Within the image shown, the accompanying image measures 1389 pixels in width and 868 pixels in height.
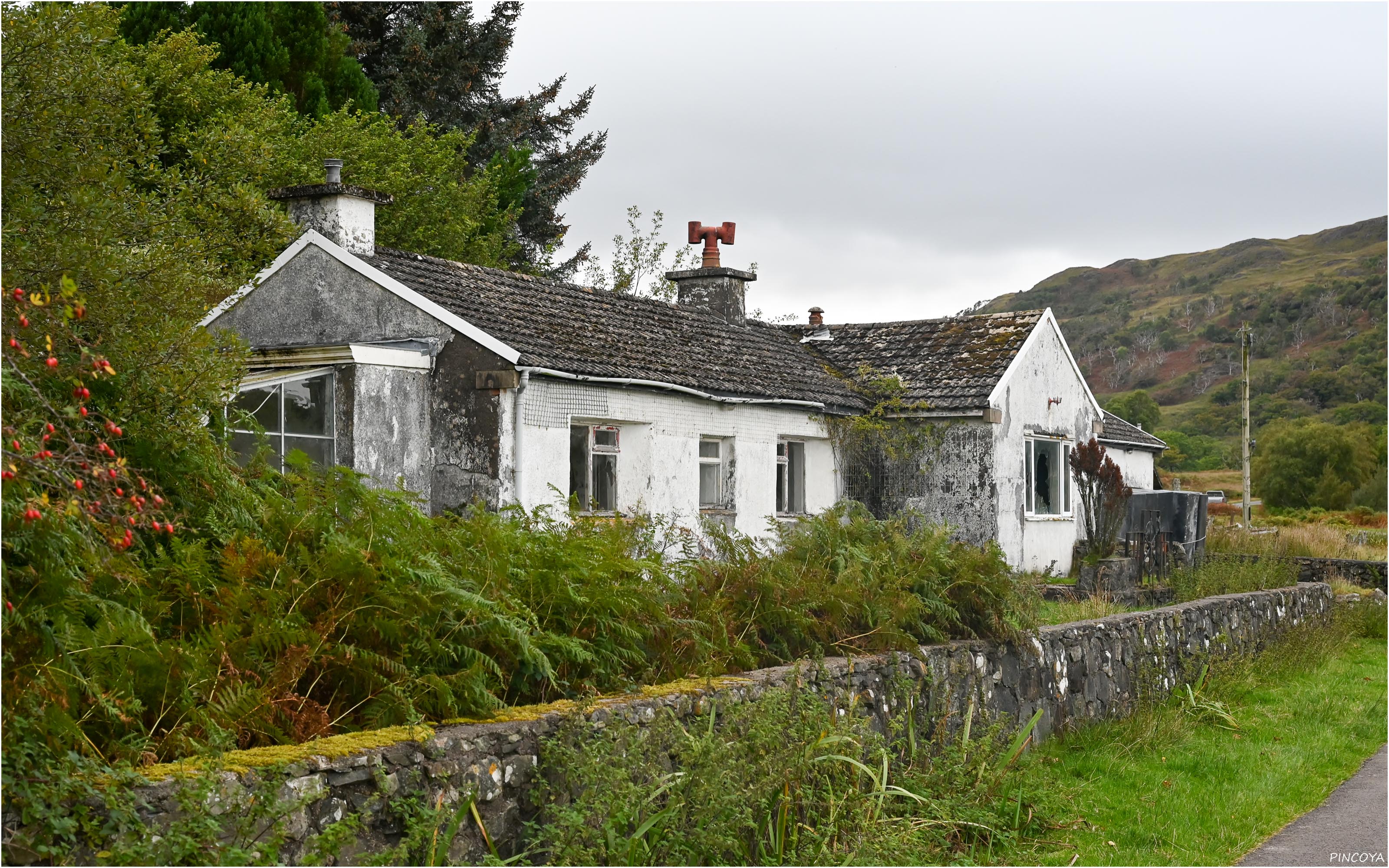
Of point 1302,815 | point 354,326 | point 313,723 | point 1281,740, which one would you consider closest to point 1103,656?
point 1281,740

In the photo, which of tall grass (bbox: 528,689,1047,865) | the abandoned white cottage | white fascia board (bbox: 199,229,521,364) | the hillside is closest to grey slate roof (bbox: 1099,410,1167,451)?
the abandoned white cottage

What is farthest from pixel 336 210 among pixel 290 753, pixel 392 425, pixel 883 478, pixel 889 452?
pixel 290 753

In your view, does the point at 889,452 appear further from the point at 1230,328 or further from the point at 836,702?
the point at 1230,328

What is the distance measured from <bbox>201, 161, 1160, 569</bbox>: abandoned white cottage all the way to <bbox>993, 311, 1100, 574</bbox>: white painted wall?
59mm

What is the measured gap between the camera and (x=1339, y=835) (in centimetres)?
781

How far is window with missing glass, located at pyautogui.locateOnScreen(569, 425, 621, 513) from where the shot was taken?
15.5 metres

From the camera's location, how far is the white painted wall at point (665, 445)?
1448 centimetres

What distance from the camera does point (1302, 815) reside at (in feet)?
27.7

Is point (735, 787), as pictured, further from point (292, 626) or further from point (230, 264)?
point (230, 264)

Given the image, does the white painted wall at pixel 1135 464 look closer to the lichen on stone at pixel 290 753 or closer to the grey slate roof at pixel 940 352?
the grey slate roof at pixel 940 352

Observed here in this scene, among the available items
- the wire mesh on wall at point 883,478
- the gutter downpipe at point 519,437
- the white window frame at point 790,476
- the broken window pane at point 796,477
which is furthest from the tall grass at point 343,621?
the wire mesh on wall at point 883,478

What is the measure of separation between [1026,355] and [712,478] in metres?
7.30

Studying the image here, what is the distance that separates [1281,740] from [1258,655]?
3625mm

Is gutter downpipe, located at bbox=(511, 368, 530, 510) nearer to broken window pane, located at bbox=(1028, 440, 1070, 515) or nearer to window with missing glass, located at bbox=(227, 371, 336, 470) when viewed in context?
window with missing glass, located at bbox=(227, 371, 336, 470)
